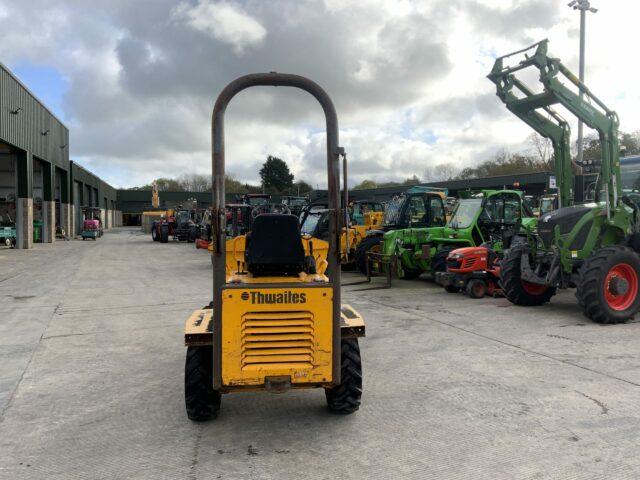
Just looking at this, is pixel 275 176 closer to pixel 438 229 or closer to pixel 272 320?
pixel 438 229

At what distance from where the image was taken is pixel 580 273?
7934mm

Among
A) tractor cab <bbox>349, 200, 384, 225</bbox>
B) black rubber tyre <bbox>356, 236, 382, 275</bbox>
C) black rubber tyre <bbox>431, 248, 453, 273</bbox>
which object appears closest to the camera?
black rubber tyre <bbox>431, 248, 453, 273</bbox>

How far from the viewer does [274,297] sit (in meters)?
3.87

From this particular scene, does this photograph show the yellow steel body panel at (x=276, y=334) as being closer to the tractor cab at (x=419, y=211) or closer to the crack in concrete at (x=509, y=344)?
the crack in concrete at (x=509, y=344)

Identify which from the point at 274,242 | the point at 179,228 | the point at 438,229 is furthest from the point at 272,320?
the point at 179,228

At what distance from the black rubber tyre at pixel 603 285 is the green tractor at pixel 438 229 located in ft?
11.5

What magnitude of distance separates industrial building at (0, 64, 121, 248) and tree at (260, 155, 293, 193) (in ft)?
111

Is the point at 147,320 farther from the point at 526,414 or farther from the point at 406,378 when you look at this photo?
the point at 526,414

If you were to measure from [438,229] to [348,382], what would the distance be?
9002 millimetres

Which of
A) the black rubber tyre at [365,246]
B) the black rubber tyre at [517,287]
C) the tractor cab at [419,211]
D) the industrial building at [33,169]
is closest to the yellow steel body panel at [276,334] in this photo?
the black rubber tyre at [517,287]

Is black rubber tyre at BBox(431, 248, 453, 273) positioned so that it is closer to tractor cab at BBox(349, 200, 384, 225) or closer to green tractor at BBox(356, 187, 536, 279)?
green tractor at BBox(356, 187, 536, 279)

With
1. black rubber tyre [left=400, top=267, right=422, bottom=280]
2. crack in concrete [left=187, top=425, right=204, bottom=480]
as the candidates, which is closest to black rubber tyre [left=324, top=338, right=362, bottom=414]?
crack in concrete [left=187, top=425, right=204, bottom=480]

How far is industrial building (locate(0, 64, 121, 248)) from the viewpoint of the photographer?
23936 mm

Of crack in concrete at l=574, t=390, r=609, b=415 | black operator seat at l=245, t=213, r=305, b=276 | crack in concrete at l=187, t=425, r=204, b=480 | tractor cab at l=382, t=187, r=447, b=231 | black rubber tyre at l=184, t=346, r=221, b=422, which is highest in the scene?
tractor cab at l=382, t=187, r=447, b=231
